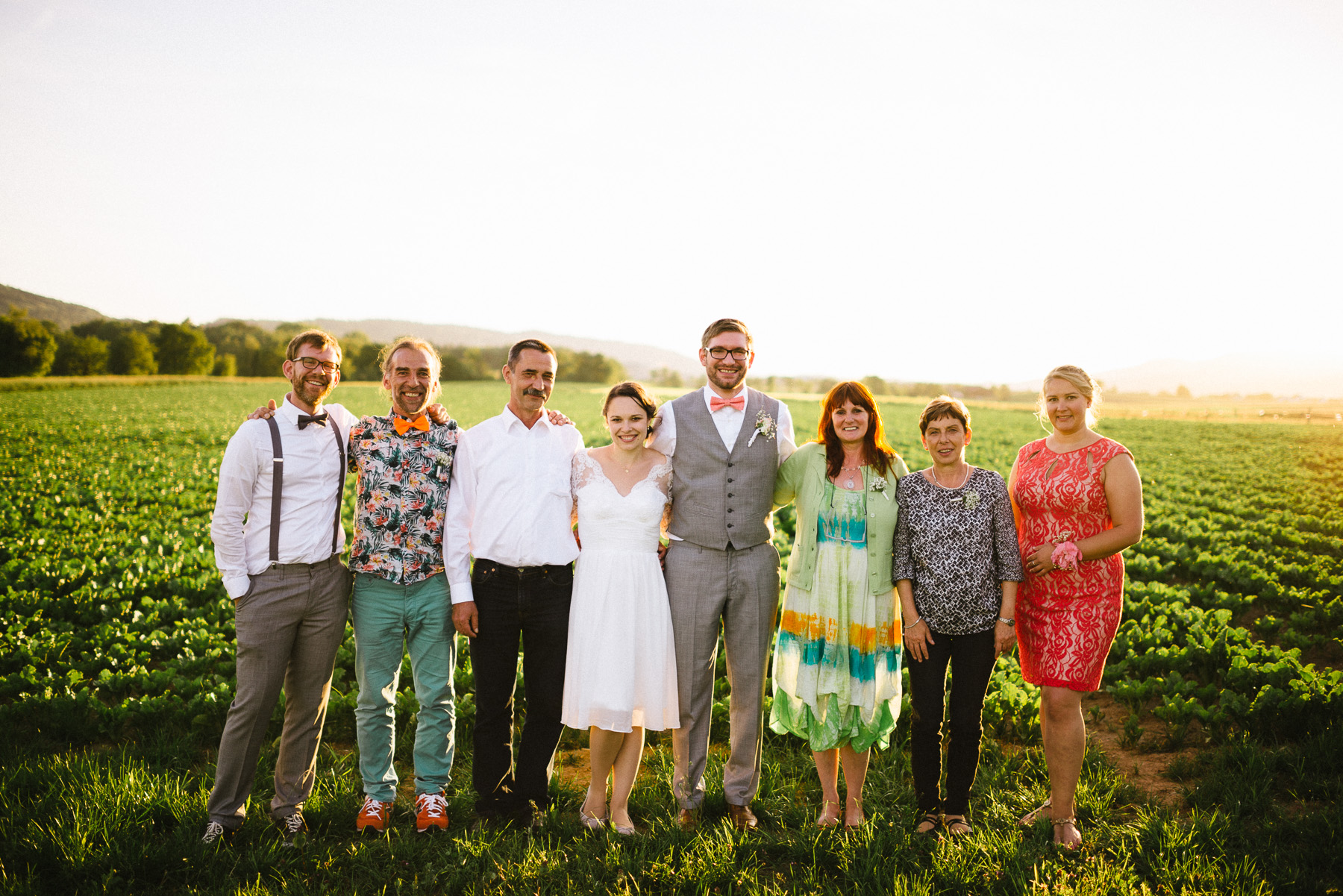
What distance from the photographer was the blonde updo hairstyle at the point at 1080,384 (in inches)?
166

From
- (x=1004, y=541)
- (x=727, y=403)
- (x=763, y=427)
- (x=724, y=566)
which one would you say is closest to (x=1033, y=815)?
(x=1004, y=541)

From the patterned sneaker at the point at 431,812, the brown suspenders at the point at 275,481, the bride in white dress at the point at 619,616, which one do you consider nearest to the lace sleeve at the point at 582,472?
the bride in white dress at the point at 619,616

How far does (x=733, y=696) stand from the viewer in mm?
4445

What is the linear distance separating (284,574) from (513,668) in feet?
4.65

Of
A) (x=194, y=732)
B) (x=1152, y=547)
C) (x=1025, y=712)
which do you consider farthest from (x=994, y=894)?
(x=1152, y=547)

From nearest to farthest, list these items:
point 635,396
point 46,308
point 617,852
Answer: point 617,852 → point 635,396 → point 46,308

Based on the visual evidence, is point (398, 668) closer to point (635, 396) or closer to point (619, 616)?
point (619, 616)

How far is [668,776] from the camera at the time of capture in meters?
4.88

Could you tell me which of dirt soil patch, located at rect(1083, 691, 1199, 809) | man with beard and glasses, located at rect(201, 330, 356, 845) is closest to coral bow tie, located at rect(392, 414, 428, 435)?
man with beard and glasses, located at rect(201, 330, 356, 845)

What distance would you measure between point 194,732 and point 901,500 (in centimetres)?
549

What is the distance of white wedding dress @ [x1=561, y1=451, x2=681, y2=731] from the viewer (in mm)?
4082

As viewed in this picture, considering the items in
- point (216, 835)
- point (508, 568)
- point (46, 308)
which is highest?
point (46, 308)

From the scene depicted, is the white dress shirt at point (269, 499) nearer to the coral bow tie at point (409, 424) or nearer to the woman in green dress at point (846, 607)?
the coral bow tie at point (409, 424)

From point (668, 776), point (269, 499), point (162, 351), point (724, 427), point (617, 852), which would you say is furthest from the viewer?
point (162, 351)
